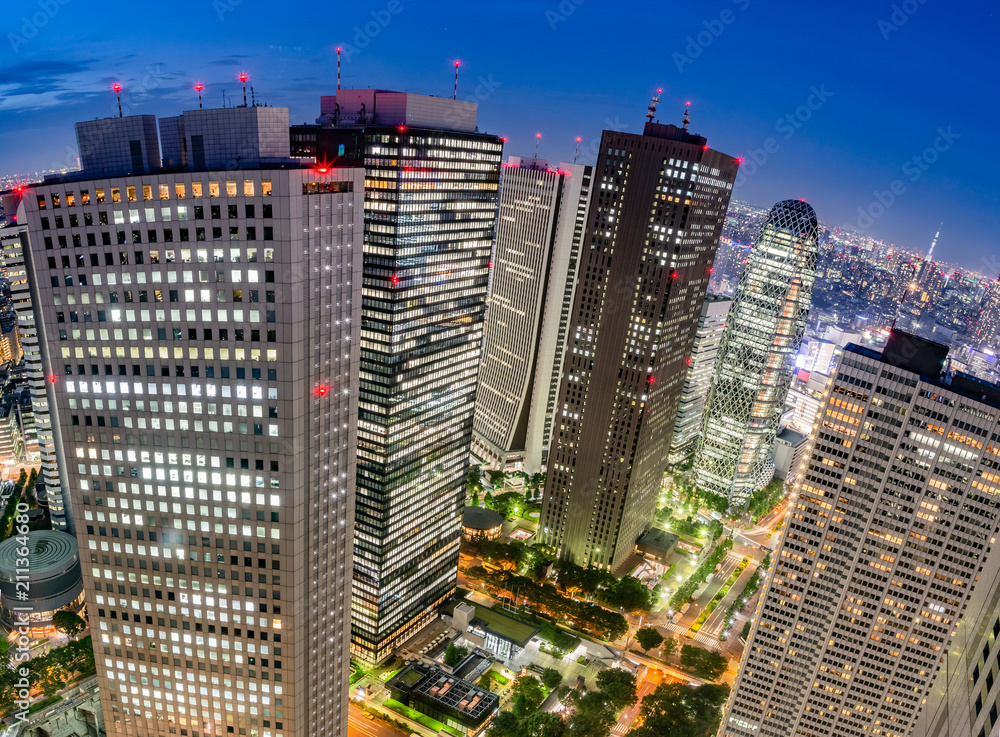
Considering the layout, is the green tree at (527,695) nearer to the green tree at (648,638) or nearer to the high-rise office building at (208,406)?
the green tree at (648,638)

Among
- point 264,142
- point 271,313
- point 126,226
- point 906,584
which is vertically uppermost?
point 264,142

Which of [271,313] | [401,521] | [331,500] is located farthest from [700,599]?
[271,313]

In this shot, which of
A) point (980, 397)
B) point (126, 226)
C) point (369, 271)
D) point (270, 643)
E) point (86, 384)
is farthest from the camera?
point (369, 271)

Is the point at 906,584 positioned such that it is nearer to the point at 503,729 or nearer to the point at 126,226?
the point at 503,729

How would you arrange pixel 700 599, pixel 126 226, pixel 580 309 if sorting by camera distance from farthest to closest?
pixel 700 599, pixel 580 309, pixel 126 226

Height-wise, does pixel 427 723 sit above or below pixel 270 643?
below

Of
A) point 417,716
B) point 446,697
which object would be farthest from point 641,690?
point 417,716

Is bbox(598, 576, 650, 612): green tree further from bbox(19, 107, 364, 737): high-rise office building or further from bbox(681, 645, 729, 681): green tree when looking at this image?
bbox(19, 107, 364, 737): high-rise office building
